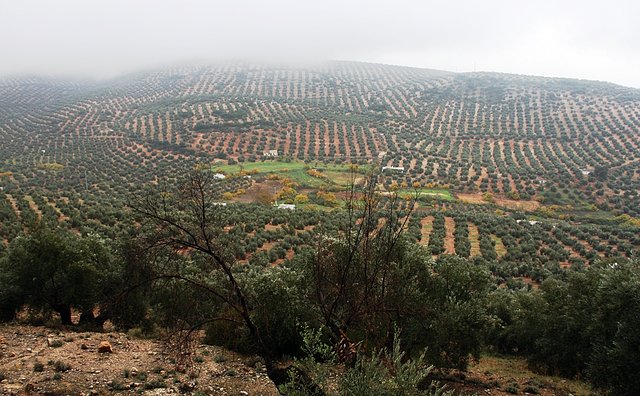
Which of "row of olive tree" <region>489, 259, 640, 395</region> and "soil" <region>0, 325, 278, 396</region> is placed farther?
"row of olive tree" <region>489, 259, 640, 395</region>

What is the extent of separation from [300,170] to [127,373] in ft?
182

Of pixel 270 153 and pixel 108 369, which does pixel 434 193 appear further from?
pixel 108 369

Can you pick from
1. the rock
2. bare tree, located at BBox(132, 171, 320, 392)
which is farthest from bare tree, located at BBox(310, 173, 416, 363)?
the rock

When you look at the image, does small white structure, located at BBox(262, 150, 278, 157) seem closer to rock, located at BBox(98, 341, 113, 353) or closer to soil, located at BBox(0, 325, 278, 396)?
soil, located at BBox(0, 325, 278, 396)

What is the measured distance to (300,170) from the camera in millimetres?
65812

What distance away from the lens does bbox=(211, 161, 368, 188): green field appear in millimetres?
61250

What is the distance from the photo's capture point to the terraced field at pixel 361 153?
3772 cm

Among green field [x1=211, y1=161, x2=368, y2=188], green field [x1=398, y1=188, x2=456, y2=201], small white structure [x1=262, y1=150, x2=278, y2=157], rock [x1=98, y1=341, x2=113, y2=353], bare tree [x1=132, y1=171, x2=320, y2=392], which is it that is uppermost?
bare tree [x1=132, y1=171, x2=320, y2=392]

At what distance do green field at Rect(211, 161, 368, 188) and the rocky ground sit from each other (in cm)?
4631

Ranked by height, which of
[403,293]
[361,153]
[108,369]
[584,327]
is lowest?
[361,153]

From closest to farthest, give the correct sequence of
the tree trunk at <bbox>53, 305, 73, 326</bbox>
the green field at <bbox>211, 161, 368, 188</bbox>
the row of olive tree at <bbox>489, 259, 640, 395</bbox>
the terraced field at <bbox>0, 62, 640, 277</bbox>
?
the row of olive tree at <bbox>489, 259, 640, 395</bbox> → the tree trunk at <bbox>53, 305, 73, 326</bbox> → the terraced field at <bbox>0, 62, 640, 277</bbox> → the green field at <bbox>211, 161, 368, 188</bbox>

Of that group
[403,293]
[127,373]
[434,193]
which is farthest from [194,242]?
[434,193]

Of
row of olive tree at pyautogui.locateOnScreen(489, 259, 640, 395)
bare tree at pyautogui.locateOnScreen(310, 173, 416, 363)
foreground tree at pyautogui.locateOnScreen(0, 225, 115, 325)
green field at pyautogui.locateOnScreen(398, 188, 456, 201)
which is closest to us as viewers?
bare tree at pyautogui.locateOnScreen(310, 173, 416, 363)

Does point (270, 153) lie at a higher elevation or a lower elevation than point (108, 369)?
lower
